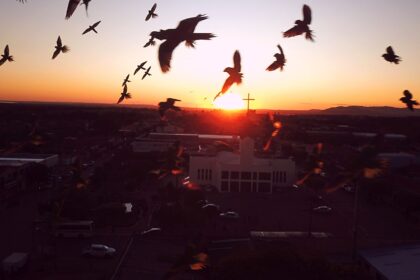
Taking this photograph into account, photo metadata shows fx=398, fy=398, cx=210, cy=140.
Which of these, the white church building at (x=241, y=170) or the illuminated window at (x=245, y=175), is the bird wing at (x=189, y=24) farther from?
the illuminated window at (x=245, y=175)

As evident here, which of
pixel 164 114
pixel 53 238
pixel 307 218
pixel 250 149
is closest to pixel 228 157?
pixel 250 149

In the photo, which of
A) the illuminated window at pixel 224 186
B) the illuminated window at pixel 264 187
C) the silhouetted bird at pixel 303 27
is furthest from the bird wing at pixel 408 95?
the illuminated window at pixel 264 187

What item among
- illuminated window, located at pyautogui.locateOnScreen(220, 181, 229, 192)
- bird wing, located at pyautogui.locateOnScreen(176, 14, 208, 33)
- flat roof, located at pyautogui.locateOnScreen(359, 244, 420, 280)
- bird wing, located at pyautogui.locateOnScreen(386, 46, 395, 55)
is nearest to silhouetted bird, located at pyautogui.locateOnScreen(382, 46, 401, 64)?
bird wing, located at pyautogui.locateOnScreen(386, 46, 395, 55)

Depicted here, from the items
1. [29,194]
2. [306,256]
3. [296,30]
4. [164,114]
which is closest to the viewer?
[296,30]

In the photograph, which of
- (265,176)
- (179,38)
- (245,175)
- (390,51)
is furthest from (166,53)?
(265,176)

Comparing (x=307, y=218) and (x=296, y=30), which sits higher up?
(x=296, y=30)

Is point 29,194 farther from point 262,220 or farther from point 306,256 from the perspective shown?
point 306,256

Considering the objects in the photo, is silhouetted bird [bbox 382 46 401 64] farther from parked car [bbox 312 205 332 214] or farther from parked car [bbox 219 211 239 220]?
parked car [bbox 312 205 332 214]
